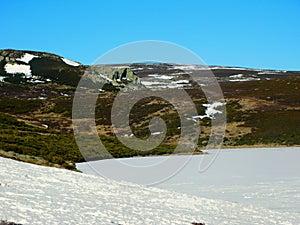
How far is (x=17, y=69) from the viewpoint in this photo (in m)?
167

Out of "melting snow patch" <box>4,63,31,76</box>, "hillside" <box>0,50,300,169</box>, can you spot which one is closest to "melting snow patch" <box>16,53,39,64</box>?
"melting snow patch" <box>4,63,31,76</box>

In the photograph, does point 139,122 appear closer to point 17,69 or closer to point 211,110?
point 211,110

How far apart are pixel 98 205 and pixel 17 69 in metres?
160

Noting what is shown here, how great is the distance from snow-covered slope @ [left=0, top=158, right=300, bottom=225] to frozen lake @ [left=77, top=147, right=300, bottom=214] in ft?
7.63

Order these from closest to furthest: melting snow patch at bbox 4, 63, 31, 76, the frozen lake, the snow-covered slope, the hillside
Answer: the snow-covered slope → the frozen lake → the hillside → melting snow patch at bbox 4, 63, 31, 76

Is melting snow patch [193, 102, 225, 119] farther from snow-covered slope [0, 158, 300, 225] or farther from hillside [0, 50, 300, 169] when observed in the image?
snow-covered slope [0, 158, 300, 225]

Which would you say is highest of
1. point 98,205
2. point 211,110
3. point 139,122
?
point 211,110

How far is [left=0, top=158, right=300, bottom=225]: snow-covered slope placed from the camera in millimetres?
13315

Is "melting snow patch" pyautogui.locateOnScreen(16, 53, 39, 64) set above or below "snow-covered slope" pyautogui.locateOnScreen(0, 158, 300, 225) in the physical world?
above

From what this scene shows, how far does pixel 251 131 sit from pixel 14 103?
164 feet

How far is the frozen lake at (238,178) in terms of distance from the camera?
2055cm

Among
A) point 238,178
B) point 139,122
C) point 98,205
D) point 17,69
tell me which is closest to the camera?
point 98,205

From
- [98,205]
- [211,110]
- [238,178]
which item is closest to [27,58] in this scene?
[211,110]

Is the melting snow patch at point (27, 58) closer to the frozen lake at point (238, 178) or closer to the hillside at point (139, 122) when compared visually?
the hillside at point (139, 122)
